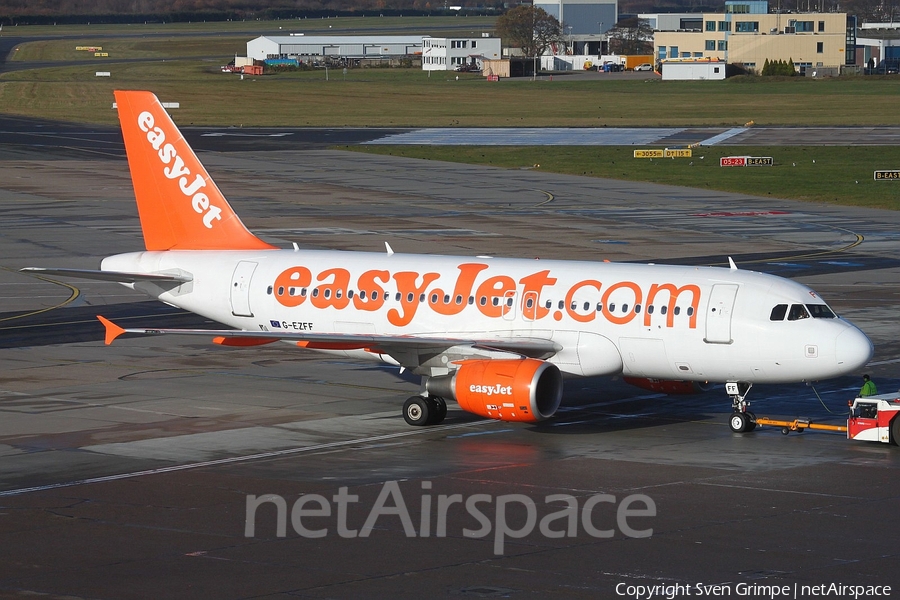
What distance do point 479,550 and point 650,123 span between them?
139 metres

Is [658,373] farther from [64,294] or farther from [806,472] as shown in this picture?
[64,294]

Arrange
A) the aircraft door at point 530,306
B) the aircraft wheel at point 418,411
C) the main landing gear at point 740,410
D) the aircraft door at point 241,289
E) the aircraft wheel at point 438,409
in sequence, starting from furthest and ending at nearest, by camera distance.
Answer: the aircraft door at point 241,289, the aircraft door at point 530,306, the aircraft wheel at point 438,409, the aircraft wheel at point 418,411, the main landing gear at point 740,410

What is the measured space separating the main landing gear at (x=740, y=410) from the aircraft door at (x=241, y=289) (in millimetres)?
14768

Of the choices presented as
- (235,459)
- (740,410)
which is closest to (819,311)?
(740,410)

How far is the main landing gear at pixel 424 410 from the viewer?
3722 cm

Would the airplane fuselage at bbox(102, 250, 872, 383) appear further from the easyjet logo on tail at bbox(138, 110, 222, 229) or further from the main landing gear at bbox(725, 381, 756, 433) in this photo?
the easyjet logo on tail at bbox(138, 110, 222, 229)

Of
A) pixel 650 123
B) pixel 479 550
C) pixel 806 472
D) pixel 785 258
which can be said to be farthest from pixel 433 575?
pixel 650 123

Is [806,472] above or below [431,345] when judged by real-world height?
below

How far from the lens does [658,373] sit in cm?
3666

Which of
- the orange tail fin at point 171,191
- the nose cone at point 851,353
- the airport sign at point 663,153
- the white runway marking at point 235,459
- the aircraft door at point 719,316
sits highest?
the orange tail fin at point 171,191

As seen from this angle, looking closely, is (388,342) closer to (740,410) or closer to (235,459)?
(235,459)

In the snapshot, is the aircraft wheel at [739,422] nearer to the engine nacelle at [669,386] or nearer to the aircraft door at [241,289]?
the engine nacelle at [669,386]

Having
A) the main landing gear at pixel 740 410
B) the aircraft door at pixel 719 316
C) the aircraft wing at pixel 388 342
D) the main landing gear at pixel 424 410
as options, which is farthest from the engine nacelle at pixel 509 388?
the main landing gear at pixel 740 410

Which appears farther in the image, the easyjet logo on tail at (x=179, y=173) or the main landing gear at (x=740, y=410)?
the easyjet logo on tail at (x=179, y=173)
